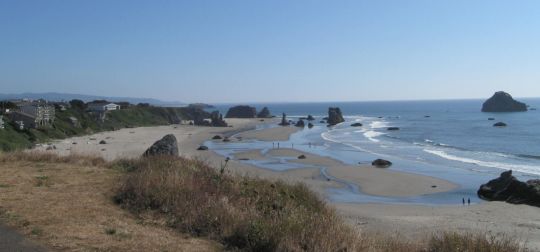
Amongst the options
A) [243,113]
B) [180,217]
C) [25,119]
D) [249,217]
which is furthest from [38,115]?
[243,113]

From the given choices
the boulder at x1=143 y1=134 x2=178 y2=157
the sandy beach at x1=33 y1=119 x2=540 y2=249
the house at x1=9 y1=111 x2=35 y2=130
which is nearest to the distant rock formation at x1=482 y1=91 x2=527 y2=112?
the sandy beach at x1=33 y1=119 x2=540 y2=249

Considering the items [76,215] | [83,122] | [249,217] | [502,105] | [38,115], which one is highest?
[502,105]

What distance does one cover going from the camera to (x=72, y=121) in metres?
84.0

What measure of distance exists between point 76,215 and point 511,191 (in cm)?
2663

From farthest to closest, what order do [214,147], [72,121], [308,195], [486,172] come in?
[72,121] → [214,147] → [486,172] → [308,195]

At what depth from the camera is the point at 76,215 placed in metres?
10.3

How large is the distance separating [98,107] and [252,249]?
106 meters

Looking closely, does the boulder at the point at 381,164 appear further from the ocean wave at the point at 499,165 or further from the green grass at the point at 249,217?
the green grass at the point at 249,217

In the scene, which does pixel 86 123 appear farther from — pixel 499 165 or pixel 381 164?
pixel 499 165

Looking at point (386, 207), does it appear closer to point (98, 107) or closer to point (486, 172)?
point (486, 172)

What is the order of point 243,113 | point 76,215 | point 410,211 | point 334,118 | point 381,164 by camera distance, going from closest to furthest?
point 76,215, point 410,211, point 381,164, point 334,118, point 243,113

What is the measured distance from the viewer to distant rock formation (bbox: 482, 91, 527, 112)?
184m

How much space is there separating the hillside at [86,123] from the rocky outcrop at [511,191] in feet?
124

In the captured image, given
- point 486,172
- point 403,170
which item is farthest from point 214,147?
point 486,172
